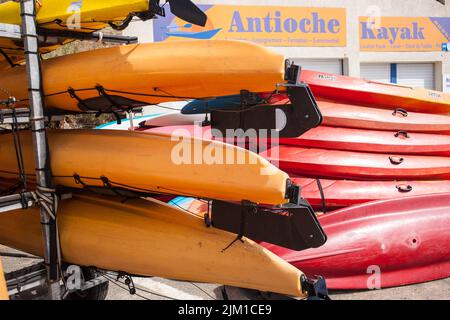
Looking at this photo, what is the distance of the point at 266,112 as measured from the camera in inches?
101

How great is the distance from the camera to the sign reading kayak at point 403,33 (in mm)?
15398

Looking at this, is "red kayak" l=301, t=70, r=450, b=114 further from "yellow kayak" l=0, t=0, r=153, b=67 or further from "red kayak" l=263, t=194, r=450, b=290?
"yellow kayak" l=0, t=0, r=153, b=67

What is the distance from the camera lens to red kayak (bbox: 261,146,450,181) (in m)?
4.64

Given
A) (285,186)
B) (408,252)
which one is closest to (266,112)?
(285,186)

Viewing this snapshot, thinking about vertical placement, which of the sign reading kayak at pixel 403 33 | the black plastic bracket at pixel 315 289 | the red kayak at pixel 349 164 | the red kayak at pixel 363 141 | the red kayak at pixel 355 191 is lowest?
the black plastic bracket at pixel 315 289

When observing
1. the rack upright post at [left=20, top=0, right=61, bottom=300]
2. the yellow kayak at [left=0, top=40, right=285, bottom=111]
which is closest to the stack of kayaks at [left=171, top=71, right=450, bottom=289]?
the yellow kayak at [left=0, top=40, right=285, bottom=111]

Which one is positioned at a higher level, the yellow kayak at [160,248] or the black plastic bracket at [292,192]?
the black plastic bracket at [292,192]

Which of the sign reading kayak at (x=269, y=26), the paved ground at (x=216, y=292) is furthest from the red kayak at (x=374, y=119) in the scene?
the sign reading kayak at (x=269, y=26)

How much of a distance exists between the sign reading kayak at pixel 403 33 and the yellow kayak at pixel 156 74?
14.2 metres

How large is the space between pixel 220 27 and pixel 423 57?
780cm

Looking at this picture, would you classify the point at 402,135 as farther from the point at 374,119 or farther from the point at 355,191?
the point at 355,191

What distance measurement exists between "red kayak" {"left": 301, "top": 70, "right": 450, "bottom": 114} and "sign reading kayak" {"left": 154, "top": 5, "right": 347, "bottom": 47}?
8.38 m

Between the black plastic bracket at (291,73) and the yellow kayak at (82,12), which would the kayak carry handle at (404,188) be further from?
the yellow kayak at (82,12)
